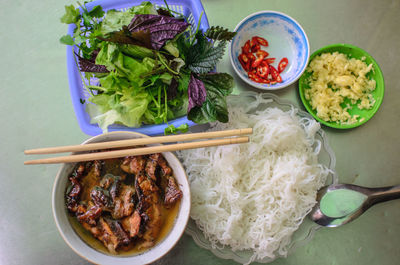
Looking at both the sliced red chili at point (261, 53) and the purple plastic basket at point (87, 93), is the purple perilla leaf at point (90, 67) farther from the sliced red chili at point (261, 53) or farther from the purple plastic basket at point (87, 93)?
the sliced red chili at point (261, 53)

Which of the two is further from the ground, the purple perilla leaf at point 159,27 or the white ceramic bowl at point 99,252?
the purple perilla leaf at point 159,27

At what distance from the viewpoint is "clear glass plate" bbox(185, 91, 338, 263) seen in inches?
69.1

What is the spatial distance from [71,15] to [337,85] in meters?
1.79

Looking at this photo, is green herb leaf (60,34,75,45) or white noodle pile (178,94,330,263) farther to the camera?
white noodle pile (178,94,330,263)

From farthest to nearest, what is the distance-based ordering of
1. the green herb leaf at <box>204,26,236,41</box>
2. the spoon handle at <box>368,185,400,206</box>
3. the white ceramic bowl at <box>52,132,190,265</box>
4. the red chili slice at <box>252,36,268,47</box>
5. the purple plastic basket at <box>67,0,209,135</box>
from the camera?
the red chili slice at <box>252,36,268,47</box>
the spoon handle at <box>368,185,400,206</box>
the purple plastic basket at <box>67,0,209,135</box>
the green herb leaf at <box>204,26,236,41</box>
the white ceramic bowl at <box>52,132,190,265</box>

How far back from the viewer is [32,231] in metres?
1.98

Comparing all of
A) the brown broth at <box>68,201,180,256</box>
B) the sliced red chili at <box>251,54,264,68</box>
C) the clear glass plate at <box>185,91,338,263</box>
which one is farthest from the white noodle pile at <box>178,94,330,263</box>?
the sliced red chili at <box>251,54,264,68</box>

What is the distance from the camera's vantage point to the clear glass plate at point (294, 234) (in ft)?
5.76

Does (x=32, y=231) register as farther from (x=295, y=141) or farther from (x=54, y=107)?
(x=295, y=141)

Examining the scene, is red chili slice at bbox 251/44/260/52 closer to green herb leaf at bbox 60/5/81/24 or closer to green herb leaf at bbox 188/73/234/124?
green herb leaf at bbox 188/73/234/124

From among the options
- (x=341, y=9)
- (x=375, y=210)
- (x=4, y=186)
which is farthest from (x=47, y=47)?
(x=375, y=210)

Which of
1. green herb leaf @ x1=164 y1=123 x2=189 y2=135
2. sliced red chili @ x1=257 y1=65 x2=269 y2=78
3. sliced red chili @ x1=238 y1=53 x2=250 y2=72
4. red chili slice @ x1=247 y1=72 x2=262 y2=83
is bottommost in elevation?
green herb leaf @ x1=164 y1=123 x2=189 y2=135

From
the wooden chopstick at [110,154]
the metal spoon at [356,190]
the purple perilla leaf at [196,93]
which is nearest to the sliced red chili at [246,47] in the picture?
the purple perilla leaf at [196,93]

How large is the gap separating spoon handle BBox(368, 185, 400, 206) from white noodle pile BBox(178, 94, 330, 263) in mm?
432
